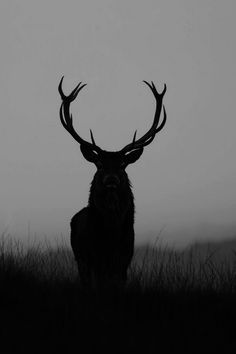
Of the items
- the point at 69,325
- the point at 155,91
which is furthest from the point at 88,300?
the point at 155,91

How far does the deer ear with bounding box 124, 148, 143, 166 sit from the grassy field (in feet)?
6.42

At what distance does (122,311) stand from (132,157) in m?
3.42

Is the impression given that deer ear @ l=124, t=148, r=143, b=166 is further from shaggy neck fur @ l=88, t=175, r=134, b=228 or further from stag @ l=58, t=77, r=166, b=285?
shaggy neck fur @ l=88, t=175, r=134, b=228

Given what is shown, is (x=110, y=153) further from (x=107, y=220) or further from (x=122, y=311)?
(x=122, y=311)

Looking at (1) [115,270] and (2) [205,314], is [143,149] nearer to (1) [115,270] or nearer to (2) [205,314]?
(1) [115,270]

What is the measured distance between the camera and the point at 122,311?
15.2 ft

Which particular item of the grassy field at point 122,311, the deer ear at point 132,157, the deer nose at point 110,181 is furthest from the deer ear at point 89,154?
the grassy field at point 122,311

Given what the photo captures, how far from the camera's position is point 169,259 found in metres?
6.05

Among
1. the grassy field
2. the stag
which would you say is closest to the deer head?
the stag

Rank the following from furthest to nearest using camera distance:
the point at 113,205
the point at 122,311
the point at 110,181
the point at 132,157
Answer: the point at 132,157 < the point at 113,205 < the point at 110,181 < the point at 122,311

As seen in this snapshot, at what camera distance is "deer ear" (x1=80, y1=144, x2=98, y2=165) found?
Answer: 302 inches

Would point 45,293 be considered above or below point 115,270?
below

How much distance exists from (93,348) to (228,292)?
69.6 inches

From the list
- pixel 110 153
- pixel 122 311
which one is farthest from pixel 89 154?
pixel 122 311
